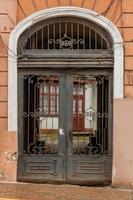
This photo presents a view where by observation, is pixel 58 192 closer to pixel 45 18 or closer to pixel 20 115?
pixel 20 115

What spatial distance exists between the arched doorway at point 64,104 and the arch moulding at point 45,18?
154 millimetres

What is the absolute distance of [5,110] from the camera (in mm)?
11633

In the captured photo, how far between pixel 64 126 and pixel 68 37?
186 centimetres

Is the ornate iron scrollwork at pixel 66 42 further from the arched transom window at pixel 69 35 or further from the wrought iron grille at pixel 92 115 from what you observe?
the wrought iron grille at pixel 92 115

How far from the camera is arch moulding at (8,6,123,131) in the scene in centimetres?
1148

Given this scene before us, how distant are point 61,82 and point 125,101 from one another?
4.60 ft

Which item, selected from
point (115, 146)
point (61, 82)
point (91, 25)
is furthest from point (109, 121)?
point (91, 25)

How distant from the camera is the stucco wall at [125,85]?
11477 mm

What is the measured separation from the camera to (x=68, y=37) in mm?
11750

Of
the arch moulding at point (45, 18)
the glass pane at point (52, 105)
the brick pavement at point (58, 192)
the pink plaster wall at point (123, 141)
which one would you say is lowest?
the brick pavement at point (58, 192)

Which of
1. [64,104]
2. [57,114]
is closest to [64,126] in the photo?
[57,114]

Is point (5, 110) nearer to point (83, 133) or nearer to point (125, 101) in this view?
point (83, 133)

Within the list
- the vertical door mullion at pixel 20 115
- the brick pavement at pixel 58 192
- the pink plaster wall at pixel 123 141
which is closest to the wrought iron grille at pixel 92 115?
the pink plaster wall at pixel 123 141

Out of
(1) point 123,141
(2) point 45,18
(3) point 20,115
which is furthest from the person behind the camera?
(3) point 20,115
